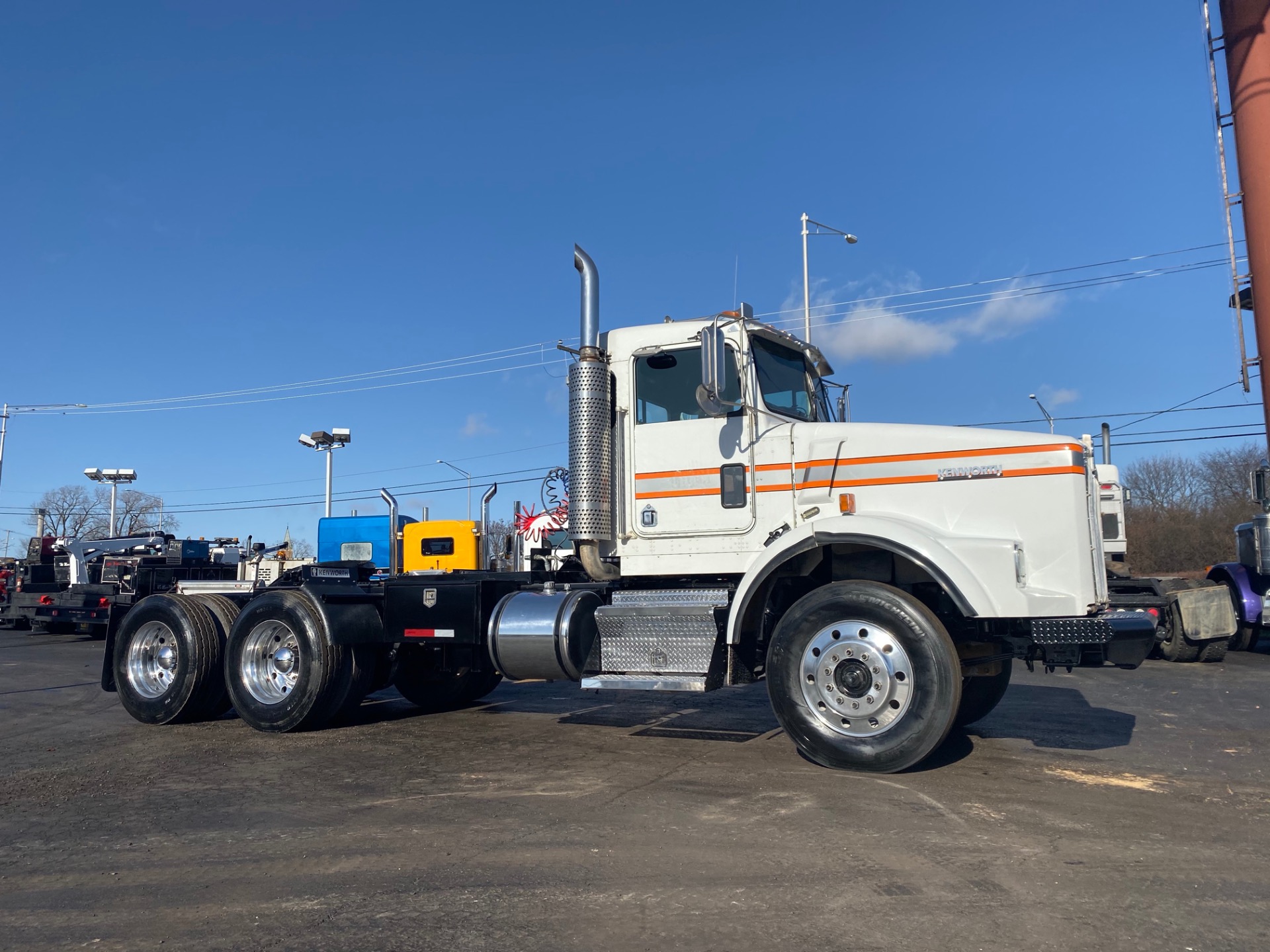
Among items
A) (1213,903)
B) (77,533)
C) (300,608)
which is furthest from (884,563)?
(77,533)

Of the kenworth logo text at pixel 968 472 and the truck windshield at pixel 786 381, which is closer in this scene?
the kenworth logo text at pixel 968 472

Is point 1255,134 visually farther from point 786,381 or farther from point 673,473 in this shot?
point 673,473

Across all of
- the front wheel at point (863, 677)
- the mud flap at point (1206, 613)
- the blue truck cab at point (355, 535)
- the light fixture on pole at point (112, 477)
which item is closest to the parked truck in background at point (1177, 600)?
the mud flap at point (1206, 613)

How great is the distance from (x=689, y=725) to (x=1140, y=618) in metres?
3.86

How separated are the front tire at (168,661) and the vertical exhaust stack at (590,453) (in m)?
3.96

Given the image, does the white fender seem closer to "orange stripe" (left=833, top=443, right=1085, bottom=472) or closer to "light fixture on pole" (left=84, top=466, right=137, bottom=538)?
"orange stripe" (left=833, top=443, right=1085, bottom=472)

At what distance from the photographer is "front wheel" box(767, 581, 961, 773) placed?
19.0 ft

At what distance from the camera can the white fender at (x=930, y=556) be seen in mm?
5902

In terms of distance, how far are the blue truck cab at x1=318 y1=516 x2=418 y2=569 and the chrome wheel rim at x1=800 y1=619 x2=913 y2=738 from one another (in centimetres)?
554

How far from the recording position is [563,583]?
788cm

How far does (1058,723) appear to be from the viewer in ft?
27.1

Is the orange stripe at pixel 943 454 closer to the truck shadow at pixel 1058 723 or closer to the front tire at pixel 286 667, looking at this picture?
the truck shadow at pixel 1058 723

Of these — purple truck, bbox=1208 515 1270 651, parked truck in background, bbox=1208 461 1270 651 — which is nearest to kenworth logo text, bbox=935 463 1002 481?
parked truck in background, bbox=1208 461 1270 651

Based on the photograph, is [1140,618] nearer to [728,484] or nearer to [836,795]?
[836,795]
